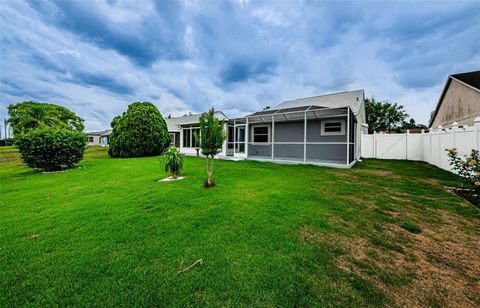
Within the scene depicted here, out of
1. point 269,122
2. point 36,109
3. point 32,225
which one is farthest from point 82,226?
point 36,109

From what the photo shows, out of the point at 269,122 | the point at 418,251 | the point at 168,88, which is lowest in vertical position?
the point at 418,251

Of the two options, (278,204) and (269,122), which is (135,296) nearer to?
(278,204)

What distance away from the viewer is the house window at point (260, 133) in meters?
14.4

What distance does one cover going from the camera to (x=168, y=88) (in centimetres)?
1970

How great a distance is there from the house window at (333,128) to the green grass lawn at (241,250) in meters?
6.98

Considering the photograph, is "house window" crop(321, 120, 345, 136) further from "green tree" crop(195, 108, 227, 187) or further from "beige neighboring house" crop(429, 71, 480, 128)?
"green tree" crop(195, 108, 227, 187)

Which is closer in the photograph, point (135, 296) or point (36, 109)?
point (135, 296)

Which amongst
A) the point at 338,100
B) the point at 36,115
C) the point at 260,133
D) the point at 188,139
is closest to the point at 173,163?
the point at 260,133

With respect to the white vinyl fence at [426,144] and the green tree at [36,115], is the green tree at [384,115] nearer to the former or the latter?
the white vinyl fence at [426,144]

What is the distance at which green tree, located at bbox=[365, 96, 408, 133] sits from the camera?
3014cm

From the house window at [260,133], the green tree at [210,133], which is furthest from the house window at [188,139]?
the green tree at [210,133]

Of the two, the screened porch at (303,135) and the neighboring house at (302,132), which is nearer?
the screened porch at (303,135)

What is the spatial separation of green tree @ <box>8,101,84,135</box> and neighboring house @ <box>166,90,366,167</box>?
2363 cm

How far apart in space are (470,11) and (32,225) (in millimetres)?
19502
